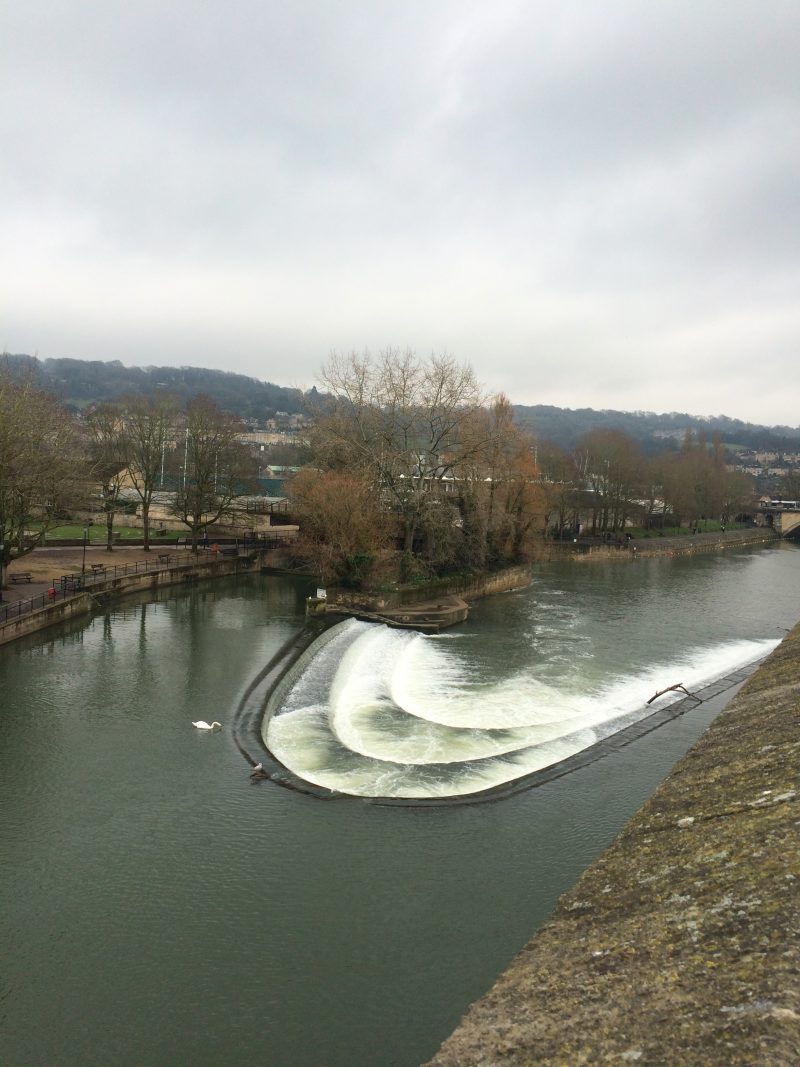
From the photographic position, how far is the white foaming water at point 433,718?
1502 cm

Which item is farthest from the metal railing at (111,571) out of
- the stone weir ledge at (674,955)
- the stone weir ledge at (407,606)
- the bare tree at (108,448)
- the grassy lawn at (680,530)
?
the grassy lawn at (680,530)

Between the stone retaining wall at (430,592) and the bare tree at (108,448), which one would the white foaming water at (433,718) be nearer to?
the stone retaining wall at (430,592)

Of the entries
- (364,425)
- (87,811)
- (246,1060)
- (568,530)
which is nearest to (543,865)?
(246,1060)

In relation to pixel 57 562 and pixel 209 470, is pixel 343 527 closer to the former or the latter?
pixel 209 470

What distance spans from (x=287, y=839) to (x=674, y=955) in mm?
8006

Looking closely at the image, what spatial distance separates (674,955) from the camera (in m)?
5.76

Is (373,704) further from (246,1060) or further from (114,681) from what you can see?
(246,1060)

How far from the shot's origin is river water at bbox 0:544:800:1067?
858 centimetres

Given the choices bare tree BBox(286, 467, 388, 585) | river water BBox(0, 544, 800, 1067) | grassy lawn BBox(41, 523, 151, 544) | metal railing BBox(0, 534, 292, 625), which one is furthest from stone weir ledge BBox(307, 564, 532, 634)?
grassy lawn BBox(41, 523, 151, 544)

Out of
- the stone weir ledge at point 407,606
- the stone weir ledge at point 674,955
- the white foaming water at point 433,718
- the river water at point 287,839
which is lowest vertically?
the river water at point 287,839

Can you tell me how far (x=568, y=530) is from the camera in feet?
241

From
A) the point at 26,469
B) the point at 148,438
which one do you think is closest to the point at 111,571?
the point at 26,469

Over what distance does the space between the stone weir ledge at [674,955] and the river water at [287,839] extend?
2.73 meters

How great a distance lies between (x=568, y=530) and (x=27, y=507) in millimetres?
54801
